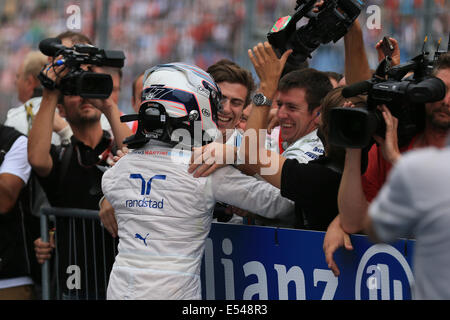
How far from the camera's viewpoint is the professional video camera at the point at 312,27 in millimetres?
3112

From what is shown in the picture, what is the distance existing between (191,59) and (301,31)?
6.12 m

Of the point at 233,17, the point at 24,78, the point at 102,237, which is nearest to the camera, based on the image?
the point at 102,237

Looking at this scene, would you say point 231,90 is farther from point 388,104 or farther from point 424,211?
point 424,211

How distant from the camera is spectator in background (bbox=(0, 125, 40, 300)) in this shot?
452 cm

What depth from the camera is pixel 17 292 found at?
4.60 m

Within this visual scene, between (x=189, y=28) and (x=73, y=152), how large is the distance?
499 centimetres

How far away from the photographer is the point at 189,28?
30.1 feet

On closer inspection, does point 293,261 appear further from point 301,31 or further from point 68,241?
point 68,241

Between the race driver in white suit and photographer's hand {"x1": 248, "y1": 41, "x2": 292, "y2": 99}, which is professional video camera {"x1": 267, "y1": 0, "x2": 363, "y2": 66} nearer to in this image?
photographer's hand {"x1": 248, "y1": 41, "x2": 292, "y2": 99}

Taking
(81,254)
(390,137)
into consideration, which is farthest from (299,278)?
(81,254)

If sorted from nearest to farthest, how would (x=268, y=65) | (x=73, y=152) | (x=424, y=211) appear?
(x=424, y=211) < (x=268, y=65) < (x=73, y=152)

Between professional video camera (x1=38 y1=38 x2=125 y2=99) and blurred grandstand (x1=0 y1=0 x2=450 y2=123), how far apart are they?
1.94 m

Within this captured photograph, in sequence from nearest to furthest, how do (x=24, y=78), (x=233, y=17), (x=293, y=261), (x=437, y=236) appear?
(x=437, y=236), (x=293, y=261), (x=24, y=78), (x=233, y=17)
